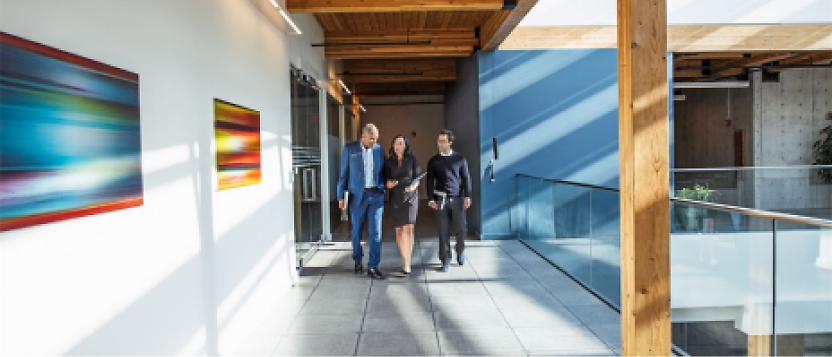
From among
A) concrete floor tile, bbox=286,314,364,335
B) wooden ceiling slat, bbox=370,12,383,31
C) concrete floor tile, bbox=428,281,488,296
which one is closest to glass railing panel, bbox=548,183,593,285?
concrete floor tile, bbox=428,281,488,296

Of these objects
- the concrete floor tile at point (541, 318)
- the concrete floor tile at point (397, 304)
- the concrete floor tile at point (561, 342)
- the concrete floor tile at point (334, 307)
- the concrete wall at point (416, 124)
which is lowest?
the concrete floor tile at point (561, 342)

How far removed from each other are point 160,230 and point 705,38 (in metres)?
8.42

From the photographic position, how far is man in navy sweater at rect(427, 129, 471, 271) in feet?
19.1

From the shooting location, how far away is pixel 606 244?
4656 millimetres

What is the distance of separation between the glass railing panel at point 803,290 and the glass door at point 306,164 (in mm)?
4467

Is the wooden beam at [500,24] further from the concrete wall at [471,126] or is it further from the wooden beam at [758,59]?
the wooden beam at [758,59]

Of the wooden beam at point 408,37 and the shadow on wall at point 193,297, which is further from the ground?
the wooden beam at point 408,37

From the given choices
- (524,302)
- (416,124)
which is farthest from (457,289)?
(416,124)

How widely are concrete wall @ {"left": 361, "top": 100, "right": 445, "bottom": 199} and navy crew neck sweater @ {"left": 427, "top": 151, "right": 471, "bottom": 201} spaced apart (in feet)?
33.6

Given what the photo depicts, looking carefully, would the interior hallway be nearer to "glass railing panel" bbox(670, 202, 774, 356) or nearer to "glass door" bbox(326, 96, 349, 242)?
"glass railing panel" bbox(670, 202, 774, 356)

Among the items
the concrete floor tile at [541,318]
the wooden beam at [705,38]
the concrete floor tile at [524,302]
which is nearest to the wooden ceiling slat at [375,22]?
the wooden beam at [705,38]

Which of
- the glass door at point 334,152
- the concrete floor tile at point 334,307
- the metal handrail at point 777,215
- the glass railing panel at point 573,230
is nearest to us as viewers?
the metal handrail at point 777,215

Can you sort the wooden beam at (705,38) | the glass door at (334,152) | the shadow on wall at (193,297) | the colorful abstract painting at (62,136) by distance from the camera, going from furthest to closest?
the glass door at (334,152), the wooden beam at (705,38), the shadow on wall at (193,297), the colorful abstract painting at (62,136)

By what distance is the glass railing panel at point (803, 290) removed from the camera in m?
2.78
